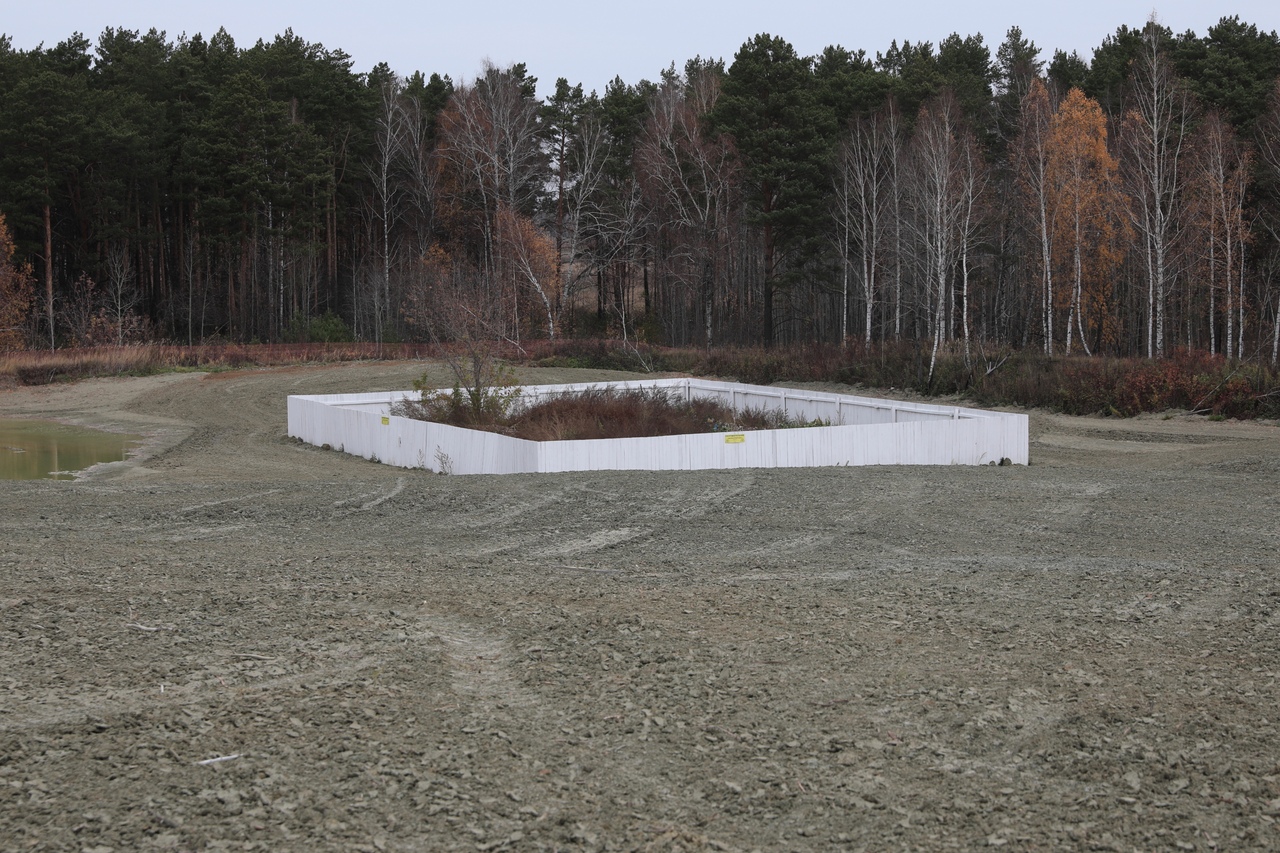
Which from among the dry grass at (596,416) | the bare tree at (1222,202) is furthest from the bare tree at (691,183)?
the dry grass at (596,416)

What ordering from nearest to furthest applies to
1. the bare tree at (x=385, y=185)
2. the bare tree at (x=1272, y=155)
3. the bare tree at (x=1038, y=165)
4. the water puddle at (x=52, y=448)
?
the water puddle at (x=52, y=448) → the bare tree at (x=1272, y=155) → the bare tree at (x=1038, y=165) → the bare tree at (x=385, y=185)

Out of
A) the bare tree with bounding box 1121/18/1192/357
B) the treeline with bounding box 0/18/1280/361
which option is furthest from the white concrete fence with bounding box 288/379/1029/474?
the bare tree with bounding box 1121/18/1192/357

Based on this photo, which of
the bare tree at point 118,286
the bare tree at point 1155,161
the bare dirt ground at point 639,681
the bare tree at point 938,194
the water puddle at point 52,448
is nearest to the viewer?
the bare dirt ground at point 639,681

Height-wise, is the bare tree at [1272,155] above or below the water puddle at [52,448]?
above

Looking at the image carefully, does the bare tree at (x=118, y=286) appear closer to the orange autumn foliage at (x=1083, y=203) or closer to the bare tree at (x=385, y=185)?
the bare tree at (x=385, y=185)

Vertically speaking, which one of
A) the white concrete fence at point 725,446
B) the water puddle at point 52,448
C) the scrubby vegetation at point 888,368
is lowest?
the water puddle at point 52,448

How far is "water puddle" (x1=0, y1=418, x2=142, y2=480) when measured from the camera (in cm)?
1833

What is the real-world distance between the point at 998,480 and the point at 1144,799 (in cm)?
966

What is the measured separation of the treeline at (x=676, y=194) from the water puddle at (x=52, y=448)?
9.95m

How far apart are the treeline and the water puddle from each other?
32.6 feet

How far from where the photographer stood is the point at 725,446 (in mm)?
15055

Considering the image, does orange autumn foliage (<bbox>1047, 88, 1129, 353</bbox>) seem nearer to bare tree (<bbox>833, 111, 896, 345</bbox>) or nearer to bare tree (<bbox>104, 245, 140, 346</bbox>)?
bare tree (<bbox>833, 111, 896, 345</bbox>)

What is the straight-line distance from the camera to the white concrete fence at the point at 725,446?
582 inches

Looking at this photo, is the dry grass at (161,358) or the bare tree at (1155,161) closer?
the bare tree at (1155,161)
